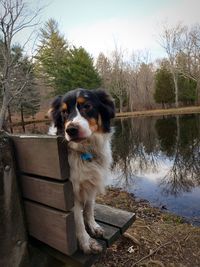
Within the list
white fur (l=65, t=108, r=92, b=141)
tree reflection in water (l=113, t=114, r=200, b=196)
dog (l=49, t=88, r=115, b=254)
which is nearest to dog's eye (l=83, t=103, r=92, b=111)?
dog (l=49, t=88, r=115, b=254)

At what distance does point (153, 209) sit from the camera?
5.26 metres

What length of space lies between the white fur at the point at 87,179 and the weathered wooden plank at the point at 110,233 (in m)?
0.06

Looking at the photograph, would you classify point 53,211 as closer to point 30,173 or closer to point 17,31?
point 30,173

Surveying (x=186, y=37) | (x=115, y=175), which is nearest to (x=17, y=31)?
(x=115, y=175)

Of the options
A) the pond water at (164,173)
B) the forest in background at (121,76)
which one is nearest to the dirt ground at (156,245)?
the pond water at (164,173)

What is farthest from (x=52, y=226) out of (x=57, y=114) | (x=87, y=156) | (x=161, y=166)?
(x=161, y=166)

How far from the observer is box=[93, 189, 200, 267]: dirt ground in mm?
3227

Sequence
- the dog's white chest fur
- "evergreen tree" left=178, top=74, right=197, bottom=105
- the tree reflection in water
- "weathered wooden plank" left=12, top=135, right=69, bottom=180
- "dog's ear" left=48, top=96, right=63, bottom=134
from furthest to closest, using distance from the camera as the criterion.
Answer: "evergreen tree" left=178, top=74, right=197, bottom=105, the tree reflection in water, "dog's ear" left=48, top=96, right=63, bottom=134, the dog's white chest fur, "weathered wooden plank" left=12, top=135, right=69, bottom=180

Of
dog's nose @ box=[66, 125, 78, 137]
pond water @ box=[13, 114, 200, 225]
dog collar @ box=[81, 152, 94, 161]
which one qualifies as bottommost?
pond water @ box=[13, 114, 200, 225]

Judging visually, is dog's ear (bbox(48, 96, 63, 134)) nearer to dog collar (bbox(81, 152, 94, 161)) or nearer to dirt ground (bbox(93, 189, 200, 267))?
dog collar (bbox(81, 152, 94, 161))

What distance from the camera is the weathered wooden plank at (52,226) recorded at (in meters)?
1.52

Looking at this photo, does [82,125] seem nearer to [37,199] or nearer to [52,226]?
[37,199]

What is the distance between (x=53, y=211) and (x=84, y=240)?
50 cm

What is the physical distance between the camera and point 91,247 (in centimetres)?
187
